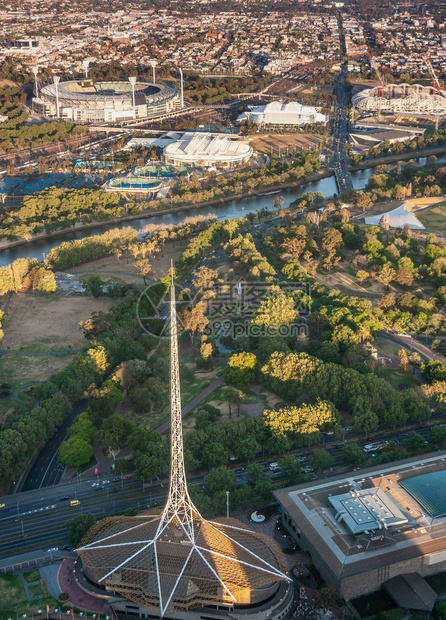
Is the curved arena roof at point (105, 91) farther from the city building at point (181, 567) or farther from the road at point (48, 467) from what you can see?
the city building at point (181, 567)

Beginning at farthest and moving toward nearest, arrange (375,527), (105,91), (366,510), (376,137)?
(105,91) < (376,137) < (366,510) < (375,527)

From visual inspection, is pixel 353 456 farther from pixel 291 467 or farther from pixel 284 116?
pixel 284 116

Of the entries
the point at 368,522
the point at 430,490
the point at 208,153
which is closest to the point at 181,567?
the point at 368,522

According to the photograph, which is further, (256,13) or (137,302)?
(256,13)

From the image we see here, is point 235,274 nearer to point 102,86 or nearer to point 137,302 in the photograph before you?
point 137,302

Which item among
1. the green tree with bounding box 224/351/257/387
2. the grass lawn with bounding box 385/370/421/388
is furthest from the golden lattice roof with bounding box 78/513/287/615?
the grass lawn with bounding box 385/370/421/388

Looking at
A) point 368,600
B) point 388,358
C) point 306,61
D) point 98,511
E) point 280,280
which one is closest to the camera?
point 368,600

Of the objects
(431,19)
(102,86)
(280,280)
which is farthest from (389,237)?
(431,19)
